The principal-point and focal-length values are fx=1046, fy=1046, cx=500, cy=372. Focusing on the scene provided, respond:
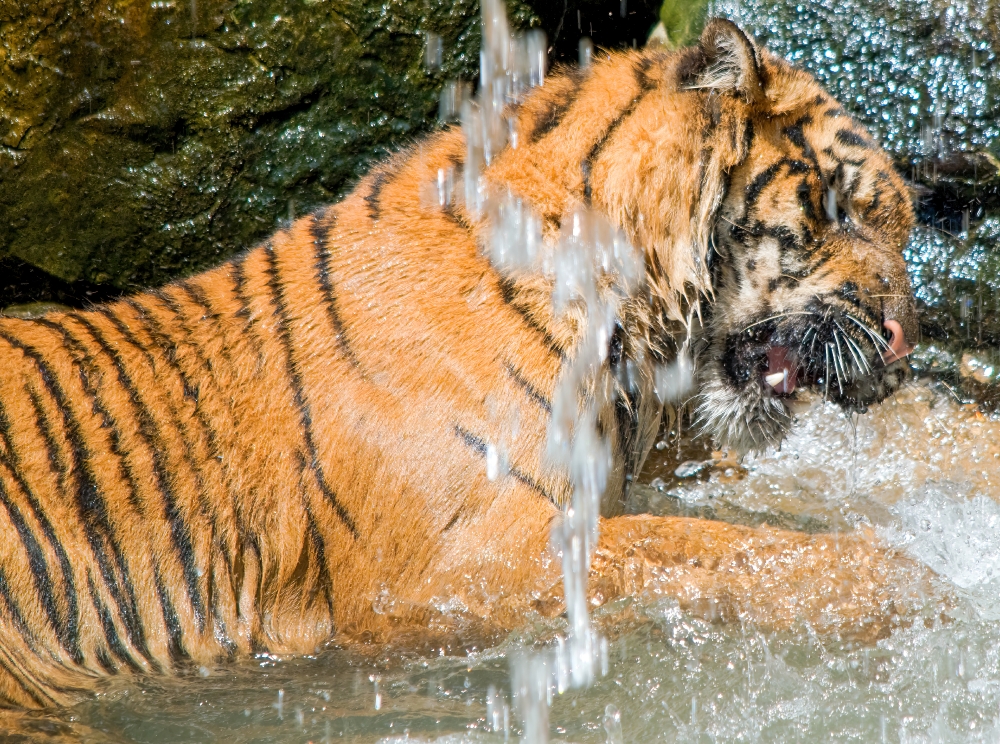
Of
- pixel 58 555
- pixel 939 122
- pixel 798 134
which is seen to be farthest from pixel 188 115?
pixel 939 122

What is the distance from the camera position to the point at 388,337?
7.25ft

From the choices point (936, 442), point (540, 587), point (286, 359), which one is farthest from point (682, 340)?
point (936, 442)

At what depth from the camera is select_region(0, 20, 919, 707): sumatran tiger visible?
2.13m

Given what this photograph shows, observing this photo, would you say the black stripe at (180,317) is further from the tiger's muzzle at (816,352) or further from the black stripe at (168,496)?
the tiger's muzzle at (816,352)

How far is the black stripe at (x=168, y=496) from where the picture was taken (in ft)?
7.07

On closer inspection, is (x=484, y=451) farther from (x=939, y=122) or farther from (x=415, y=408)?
(x=939, y=122)

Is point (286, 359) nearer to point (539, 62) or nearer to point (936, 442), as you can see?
point (539, 62)

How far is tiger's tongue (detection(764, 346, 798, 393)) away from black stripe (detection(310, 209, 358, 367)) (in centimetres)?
97

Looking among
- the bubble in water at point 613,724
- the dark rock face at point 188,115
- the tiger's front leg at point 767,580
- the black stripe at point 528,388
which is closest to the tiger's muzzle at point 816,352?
the tiger's front leg at point 767,580

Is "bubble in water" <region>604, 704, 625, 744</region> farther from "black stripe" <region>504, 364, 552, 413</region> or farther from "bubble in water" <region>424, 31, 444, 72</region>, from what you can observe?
"bubble in water" <region>424, 31, 444, 72</region>

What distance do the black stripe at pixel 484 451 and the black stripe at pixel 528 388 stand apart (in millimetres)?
134

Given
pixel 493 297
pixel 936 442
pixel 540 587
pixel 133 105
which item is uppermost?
pixel 133 105

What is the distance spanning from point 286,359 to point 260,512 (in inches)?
12.9

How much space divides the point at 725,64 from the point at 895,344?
30.4 inches
